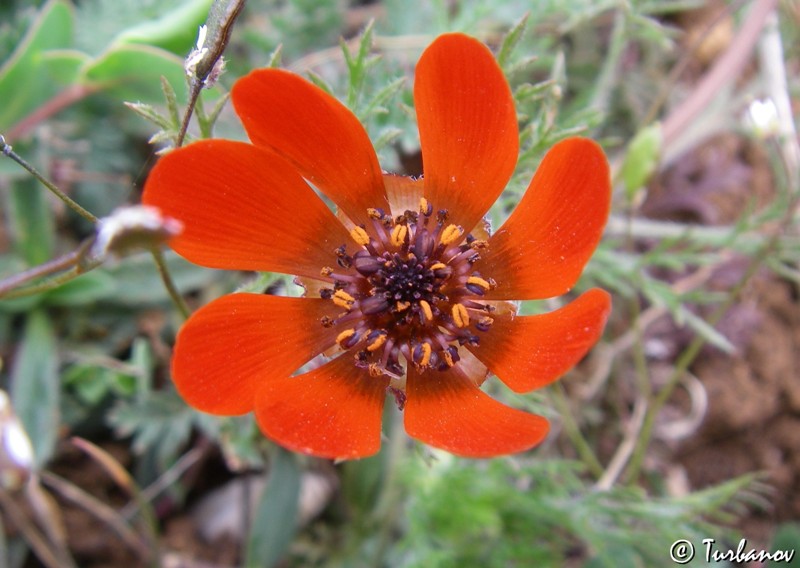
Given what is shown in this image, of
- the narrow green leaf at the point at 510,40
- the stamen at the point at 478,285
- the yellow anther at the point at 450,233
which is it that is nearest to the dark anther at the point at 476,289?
the stamen at the point at 478,285

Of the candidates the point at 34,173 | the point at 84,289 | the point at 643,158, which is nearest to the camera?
the point at 34,173

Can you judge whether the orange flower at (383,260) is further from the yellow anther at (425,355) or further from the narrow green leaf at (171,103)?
the narrow green leaf at (171,103)

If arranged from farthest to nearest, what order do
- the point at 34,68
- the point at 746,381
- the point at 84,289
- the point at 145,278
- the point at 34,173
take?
the point at 746,381 < the point at 145,278 < the point at 84,289 < the point at 34,68 < the point at 34,173

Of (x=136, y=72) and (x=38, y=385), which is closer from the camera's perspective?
(x=136, y=72)

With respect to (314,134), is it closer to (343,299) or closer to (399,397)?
(343,299)

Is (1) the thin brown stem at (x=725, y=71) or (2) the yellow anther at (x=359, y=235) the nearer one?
(2) the yellow anther at (x=359, y=235)

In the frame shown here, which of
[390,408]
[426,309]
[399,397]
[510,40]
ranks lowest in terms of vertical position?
[390,408]

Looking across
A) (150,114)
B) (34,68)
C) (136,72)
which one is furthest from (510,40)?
(34,68)
